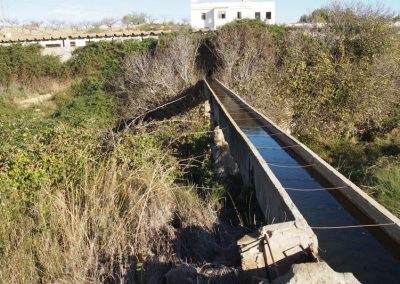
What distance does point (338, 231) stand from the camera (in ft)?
15.2

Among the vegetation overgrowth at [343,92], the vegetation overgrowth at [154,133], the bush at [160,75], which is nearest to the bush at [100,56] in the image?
the vegetation overgrowth at [154,133]

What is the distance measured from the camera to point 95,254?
13.9 ft

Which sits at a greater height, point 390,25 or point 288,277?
point 390,25

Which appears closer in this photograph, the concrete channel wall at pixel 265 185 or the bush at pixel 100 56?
the concrete channel wall at pixel 265 185

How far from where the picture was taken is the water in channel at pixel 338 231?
12.9 feet

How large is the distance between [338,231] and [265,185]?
1.02 meters

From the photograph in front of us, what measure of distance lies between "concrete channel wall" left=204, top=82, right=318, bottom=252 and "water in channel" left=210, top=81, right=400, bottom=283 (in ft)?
1.51

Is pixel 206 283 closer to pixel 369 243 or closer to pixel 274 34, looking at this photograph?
pixel 369 243

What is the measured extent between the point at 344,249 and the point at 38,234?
10.3 ft

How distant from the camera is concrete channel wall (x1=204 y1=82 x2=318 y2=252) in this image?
3.80 m

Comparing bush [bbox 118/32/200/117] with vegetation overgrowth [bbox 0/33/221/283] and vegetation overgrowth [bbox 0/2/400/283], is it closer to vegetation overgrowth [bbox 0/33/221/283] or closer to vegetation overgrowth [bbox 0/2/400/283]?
vegetation overgrowth [bbox 0/2/400/283]

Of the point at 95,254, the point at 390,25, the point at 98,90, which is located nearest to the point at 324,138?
the point at 390,25

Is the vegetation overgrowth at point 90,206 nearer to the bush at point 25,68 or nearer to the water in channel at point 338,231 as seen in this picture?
the water in channel at point 338,231

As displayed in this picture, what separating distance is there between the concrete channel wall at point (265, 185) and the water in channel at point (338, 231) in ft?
1.51
